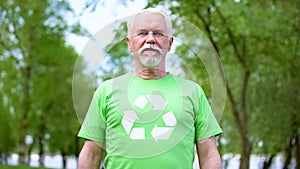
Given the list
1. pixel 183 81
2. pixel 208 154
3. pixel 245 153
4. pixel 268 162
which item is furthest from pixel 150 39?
pixel 268 162

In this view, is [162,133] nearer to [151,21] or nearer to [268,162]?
[151,21]

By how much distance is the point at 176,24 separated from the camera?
120 inches

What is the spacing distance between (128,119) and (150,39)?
13.2 inches

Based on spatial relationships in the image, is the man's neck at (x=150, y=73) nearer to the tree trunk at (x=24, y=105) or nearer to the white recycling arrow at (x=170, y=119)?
the white recycling arrow at (x=170, y=119)

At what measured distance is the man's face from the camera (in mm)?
2484

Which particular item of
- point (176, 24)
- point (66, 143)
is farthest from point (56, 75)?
point (176, 24)

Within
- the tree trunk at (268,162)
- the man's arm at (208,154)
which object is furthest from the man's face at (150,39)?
the tree trunk at (268,162)

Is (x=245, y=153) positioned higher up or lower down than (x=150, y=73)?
lower down

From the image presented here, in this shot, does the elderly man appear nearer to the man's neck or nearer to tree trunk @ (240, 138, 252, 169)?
the man's neck

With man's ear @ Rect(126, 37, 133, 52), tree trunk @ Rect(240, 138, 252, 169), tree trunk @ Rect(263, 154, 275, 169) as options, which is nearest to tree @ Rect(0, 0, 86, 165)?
tree trunk @ Rect(240, 138, 252, 169)

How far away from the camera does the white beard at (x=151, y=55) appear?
2.48 metres

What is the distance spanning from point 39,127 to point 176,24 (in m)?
39.3

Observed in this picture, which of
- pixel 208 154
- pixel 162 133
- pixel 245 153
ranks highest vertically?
pixel 162 133

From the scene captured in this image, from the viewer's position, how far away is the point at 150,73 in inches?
101
